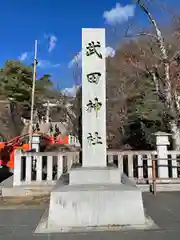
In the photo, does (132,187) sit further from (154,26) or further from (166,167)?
(154,26)

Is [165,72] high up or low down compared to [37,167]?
up

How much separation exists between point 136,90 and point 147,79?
4.92ft

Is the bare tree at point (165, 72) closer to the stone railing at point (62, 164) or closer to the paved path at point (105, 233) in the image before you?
the stone railing at point (62, 164)

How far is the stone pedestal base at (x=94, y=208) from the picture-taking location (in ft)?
13.6

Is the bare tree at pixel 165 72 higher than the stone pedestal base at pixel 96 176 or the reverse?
higher

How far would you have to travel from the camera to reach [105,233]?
3.90 meters

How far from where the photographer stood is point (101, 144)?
5.18 meters

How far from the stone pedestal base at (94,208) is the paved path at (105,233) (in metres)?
0.27

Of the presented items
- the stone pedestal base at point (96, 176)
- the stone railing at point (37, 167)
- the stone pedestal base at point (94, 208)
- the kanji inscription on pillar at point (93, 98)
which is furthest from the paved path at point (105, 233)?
the stone railing at point (37, 167)

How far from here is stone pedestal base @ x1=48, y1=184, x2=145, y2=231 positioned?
4145mm

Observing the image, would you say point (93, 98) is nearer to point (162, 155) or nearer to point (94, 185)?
point (94, 185)

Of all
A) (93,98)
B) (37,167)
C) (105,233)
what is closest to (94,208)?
(105,233)

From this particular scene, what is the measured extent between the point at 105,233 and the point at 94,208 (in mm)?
430

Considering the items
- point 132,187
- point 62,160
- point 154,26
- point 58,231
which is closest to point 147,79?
point 154,26
